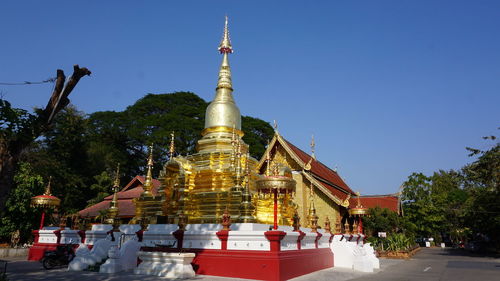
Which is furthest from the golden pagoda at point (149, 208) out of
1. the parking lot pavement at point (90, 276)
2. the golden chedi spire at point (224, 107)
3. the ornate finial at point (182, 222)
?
the golden chedi spire at point (224, 107)

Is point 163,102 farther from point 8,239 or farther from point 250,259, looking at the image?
point 250,259

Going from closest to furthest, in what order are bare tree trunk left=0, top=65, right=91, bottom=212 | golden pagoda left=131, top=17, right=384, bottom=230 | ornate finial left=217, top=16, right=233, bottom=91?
bare tree trunk left=0, top=65, right=91, bottom=212 < golden pagoda left=131, top=17, right=384, bottom=230 < ornate finial left=217, top=16, right=233, bottom=91

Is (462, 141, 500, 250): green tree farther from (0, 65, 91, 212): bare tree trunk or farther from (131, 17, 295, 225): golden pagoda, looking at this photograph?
(0, 65, 91, 212): bare tree trunk

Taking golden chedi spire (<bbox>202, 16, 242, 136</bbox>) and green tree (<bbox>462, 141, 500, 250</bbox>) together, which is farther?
green tree (<bbox>462, 141, 500, 250</bbox>)

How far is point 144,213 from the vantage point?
1468 cm

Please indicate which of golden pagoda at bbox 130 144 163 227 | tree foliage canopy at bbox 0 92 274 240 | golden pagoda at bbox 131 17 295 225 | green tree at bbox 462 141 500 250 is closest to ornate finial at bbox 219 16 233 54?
golden pagoda at bbox 131 17 295 225

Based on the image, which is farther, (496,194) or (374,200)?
(374,200)

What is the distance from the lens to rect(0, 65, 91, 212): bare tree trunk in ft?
A: 17.9

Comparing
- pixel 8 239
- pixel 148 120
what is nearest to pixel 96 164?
pixel 148 120

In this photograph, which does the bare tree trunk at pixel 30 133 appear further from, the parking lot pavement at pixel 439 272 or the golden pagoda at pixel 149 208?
the parking lot pavement at pixel 439 272

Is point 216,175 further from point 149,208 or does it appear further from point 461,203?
point 461,203

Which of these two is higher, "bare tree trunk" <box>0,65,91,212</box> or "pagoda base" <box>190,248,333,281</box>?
"bare tree trunk" <box>0,65,91,212</box>

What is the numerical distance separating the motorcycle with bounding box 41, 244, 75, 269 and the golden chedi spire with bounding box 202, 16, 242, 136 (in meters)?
7.16

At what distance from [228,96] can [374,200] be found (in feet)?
53.0
